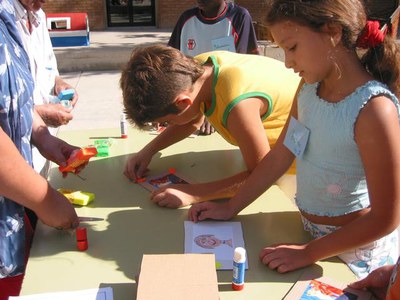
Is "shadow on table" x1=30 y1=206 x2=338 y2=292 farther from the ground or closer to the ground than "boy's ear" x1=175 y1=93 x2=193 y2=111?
closer to the ground

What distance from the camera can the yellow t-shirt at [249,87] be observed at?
5.49ft

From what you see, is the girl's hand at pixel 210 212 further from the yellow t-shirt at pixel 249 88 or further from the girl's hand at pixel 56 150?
the girl's hand at pixel 56 150

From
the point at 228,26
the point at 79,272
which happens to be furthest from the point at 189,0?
the point at 79,272

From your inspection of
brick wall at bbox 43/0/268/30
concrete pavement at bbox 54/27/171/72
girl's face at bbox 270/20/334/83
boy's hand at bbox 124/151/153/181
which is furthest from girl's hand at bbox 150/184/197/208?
brick wall at bbox 43/0/268/30

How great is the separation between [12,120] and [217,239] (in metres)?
0.72

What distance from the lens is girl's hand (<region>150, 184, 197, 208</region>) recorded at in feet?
5.34

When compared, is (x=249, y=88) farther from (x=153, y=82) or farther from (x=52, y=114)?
(x=52, y=114)

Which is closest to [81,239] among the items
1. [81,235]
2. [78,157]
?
[81,235]

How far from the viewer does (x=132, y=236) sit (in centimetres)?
145

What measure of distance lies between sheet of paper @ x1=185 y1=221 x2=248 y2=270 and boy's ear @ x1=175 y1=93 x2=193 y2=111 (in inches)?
16.8

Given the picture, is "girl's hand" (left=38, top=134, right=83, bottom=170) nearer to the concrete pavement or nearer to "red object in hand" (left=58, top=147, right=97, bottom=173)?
"red object in hand" (left=58, top=147, right=97, bottom=173)

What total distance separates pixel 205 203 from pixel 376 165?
62cm

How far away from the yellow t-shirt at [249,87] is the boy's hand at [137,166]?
0.35 m

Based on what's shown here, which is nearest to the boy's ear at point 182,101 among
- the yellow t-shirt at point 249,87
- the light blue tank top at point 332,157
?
the yellow t-shirt at point 249,87
